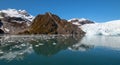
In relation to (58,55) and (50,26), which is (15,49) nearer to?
(58,55)

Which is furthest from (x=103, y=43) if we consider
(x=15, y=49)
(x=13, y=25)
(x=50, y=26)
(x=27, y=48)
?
(x=13, y=25)

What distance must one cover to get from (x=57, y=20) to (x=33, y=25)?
41.0 feet

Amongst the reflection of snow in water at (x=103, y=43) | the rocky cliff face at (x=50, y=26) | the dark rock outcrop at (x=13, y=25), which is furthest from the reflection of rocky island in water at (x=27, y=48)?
the dark rock outcrop at (x=13, y=25)

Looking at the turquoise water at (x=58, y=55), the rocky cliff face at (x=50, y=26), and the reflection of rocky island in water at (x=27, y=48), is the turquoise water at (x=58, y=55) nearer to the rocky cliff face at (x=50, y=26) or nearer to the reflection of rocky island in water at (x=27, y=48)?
the reflection of rocky island in water at (x=27, y=48)

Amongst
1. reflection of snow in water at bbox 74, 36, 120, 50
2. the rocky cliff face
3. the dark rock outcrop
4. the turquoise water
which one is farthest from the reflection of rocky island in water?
the dark rock outcrop

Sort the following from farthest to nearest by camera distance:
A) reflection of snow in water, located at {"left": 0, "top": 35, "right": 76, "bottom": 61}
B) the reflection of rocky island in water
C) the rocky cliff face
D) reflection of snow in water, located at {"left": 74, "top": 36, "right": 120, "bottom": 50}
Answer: the rocky cliff face < reflection of snow in water, located at {"left": 74, "top": 36, "right": 120, "bottom": 50} < the reflection of rocky island in water < reflection of snow in water, located at {"left": 0, "top": 35, "right": 76, "bottom": 61}

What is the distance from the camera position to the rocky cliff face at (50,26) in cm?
10747

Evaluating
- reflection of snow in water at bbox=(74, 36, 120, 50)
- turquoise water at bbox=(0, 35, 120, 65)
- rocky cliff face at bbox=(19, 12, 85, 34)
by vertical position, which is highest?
rocky cliff face at bbox=(19, 12, 85, 34)

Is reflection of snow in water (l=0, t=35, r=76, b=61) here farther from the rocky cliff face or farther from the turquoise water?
the rocky cliff face

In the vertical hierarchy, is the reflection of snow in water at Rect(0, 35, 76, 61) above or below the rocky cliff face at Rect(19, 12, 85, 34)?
below

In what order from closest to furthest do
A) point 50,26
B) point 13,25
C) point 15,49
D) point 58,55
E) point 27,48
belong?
1. point 58,55
2. point 15,49
3. point 27,48
4. point 50,26
5. point 13,25

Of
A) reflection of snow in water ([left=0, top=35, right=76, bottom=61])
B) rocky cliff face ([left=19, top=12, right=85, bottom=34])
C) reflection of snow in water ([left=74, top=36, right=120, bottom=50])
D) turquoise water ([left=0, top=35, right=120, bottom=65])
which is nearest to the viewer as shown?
turquoise water ([left=0, top=35, right=120, bottom=65])

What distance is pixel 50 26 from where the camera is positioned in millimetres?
108375

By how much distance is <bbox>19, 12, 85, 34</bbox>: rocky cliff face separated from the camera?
10747 centimetres
